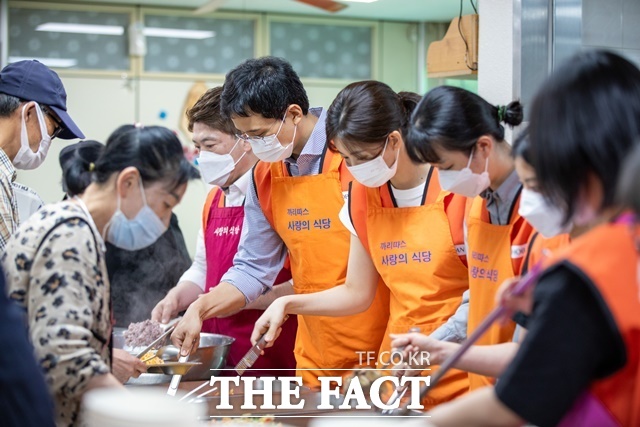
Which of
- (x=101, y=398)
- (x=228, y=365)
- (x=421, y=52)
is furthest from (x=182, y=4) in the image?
(x=101, y=398)

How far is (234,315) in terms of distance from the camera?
3098 millimetres

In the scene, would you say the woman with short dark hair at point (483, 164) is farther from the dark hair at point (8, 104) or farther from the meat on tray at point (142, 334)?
the dark hair at point (8, 104)

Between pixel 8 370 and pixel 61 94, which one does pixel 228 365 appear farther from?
pixel 8 370

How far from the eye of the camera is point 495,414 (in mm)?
1165

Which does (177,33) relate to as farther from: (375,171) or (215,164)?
(375,171)

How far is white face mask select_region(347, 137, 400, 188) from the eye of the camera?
2.37 metres

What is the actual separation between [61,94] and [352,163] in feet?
4.04

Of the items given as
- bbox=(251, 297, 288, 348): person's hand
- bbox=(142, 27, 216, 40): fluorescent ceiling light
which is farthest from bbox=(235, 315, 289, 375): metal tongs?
bbox=(142, 27, 216, 40): fluorescent ceiling light

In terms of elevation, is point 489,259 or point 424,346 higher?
point 489,259

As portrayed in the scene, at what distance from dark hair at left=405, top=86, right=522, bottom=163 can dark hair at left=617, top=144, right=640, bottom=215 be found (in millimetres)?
948

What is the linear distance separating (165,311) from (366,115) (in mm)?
1212

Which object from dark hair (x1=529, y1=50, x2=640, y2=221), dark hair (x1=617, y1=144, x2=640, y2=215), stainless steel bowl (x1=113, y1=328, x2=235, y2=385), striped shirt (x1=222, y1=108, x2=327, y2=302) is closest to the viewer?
dark hair (x1=617, y1=144, x2=640, y2=215)

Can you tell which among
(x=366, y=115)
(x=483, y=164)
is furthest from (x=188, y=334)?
(x=483, y=164)

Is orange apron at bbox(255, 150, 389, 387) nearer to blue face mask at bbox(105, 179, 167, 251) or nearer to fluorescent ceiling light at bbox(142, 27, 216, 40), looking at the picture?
blue face mask at bbox(105, 179, 167, 251)
